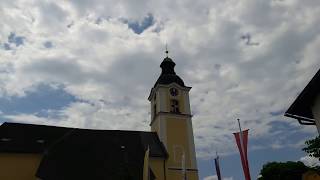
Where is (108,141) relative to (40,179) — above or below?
above

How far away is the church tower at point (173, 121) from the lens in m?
34.0

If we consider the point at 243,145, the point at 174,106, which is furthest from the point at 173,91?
the point at 243,145

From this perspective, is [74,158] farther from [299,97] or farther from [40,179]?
[299,97]

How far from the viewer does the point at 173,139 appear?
117 ft

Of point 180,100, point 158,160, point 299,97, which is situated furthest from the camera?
point 180,100

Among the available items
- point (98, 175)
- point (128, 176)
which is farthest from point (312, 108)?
point (98, 175)

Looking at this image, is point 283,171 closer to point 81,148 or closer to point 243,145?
point 243,145

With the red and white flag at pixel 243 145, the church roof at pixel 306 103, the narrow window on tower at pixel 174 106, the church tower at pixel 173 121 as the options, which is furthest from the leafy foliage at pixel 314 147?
the narrow window on tower at pixel 174 106

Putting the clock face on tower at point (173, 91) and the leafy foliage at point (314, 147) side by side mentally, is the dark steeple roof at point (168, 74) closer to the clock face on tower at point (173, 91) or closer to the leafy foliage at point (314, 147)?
the clock face on tower at point (173, 91)

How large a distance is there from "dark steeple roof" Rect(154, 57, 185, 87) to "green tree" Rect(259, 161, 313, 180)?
12967mm

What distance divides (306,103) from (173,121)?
25.9 meters

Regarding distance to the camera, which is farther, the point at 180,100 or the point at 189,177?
the point at 180,100

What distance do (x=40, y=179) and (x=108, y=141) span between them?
815 centimetres

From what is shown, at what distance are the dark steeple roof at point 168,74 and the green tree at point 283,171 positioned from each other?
42.5ft
